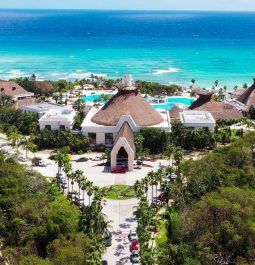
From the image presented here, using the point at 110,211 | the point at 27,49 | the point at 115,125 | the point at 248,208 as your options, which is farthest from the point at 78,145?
the point at 27,49

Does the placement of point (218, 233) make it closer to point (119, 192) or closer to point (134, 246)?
point (134, 246)

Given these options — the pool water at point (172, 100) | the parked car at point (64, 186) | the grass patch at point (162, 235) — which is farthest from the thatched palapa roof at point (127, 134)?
the pool water at point (172, 100)

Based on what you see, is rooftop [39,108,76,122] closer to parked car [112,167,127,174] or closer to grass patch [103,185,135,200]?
parked car [112,167,127,174]

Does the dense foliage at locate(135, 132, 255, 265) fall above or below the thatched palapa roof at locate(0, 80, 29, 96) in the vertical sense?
below

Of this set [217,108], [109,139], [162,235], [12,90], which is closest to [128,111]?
[109,139]

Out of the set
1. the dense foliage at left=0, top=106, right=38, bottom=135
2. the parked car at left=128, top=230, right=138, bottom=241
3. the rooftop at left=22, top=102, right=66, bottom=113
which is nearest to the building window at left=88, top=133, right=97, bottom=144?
the dense foliage at left=0, top=106, right=38, bottom=135

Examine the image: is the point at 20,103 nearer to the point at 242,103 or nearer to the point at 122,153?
the point at 122,153
